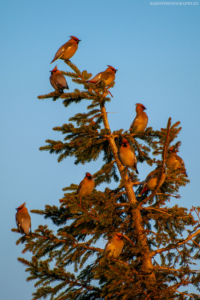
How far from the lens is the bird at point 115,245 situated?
5.06m

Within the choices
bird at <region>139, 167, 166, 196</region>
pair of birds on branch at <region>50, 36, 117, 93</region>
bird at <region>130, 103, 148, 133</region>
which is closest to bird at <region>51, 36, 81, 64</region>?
pair of birds on branch at <region>50, 36, 117, 93</region>

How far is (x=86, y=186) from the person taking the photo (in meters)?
5.98

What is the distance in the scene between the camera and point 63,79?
7293 mm

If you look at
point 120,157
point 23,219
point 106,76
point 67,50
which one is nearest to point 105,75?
point 106,76

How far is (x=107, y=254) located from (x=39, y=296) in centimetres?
107

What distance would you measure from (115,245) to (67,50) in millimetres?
3869

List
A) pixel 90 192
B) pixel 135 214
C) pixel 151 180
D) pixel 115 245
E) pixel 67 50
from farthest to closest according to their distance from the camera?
pixel 67 50 → pixel 90 192 → pixel 151 180 → pixel 135 214 → pixel 115 245

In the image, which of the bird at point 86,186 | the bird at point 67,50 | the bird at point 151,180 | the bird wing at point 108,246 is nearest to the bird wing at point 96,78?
the bird at point 67,50

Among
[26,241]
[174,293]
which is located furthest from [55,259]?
[174,293]

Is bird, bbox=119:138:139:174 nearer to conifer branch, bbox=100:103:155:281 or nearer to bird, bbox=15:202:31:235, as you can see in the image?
conifer branch, bbox=100:103:155:281

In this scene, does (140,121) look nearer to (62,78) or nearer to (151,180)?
(151,180)

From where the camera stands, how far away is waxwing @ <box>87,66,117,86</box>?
6.51 meters

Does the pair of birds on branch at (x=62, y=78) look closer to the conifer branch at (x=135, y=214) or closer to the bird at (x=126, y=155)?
the conifer branch at (x=135, y=214)

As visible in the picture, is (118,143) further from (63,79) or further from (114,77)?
(63,79)
